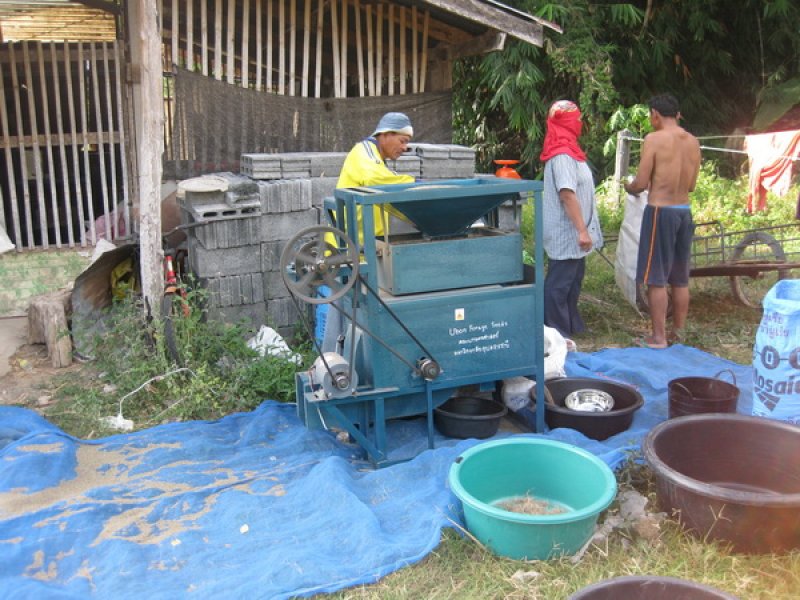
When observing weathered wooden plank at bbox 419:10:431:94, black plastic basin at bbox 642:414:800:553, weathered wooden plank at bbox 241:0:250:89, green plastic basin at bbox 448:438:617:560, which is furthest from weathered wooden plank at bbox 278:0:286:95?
black plastic basin at bbox 642:414:800:553

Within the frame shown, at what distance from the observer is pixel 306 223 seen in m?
6.83

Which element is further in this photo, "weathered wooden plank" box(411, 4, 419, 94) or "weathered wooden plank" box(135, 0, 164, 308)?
"weathered wooden plank" box(411, 4, 419, 94)

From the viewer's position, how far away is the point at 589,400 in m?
5.07

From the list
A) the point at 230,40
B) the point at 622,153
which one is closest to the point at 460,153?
the point at 230,40

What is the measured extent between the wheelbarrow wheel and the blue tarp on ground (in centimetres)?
267

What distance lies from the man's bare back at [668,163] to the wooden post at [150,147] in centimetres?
386

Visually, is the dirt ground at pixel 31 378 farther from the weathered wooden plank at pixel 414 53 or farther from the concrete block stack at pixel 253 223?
the weathered wooden plank at pixel 414 53

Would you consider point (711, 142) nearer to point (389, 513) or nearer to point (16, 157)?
point (16, 157)

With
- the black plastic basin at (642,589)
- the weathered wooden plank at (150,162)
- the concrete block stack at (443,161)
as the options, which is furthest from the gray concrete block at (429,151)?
the black plastic basin at (642,589)

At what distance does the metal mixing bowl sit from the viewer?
5.01 metres

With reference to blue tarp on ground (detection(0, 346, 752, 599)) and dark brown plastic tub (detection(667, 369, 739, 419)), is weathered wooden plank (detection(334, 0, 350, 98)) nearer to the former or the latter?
blue tarp on ground (detection(0, 346, 752, 599))

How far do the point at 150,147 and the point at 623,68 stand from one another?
10.0 meters

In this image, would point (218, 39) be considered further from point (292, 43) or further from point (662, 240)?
point (662, 240)

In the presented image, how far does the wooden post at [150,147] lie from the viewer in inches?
228
